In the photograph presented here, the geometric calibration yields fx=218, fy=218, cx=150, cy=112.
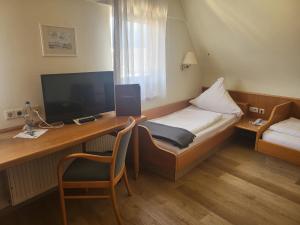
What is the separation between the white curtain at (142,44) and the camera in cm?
247

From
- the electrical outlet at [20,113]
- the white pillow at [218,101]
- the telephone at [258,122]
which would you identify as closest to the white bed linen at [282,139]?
the telephone at [258,122]

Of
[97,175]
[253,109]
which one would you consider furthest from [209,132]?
[97,175]

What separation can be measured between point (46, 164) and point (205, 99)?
102 inches

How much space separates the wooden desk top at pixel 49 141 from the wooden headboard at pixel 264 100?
93.1 inches

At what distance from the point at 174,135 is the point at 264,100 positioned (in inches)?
75.3

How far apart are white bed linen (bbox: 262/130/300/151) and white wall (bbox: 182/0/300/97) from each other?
823mm

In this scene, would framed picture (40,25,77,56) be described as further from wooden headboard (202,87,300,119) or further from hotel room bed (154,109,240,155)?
wooden headboard (202,87,300,119)

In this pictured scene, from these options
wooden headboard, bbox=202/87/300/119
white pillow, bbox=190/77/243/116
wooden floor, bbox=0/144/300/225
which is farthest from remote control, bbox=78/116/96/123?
wooden headboard, bbox=202/87/300/119

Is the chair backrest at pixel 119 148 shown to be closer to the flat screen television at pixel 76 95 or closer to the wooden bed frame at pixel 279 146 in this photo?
the flat screen television at pixel 76 95

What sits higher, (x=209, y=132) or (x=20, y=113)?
(x=20, y=113)

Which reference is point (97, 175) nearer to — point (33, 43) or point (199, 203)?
point (199, 203)

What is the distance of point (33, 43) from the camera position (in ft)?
6.50

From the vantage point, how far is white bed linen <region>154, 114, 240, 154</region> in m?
2.40

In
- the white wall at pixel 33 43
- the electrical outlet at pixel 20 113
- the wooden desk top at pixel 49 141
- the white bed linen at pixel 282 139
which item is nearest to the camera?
the wooden desk top at pixel 49 141
